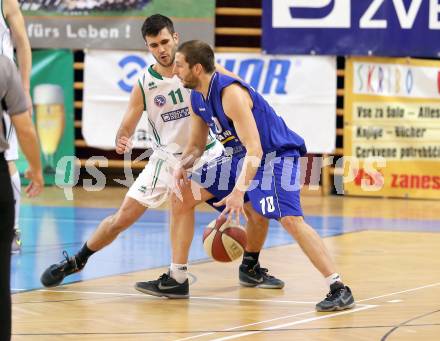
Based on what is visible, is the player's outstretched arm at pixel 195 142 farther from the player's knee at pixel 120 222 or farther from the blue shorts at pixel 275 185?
the player's knee at pixel 120 222

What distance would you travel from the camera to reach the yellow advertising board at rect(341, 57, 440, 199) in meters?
12.5

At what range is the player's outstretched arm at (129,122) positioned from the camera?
22.5 ft

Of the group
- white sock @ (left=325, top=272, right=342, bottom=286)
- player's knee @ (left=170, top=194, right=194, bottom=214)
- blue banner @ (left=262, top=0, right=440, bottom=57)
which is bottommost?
white sock @ (left=325, top=272, right=342, bottom=286)

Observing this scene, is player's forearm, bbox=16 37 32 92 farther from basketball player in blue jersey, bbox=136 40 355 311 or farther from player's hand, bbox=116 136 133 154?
basketball player in blue jersey, bbox=136 40 355 311

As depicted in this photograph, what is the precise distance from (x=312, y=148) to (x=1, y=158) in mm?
8648

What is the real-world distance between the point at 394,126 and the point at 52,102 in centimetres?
424

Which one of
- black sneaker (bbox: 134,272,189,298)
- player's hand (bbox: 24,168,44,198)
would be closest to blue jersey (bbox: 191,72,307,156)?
black sneaker (bbox: 134,272,189,298)

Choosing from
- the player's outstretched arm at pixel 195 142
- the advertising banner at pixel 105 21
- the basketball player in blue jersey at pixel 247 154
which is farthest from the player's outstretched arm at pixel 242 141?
the advertising banner at pixel 105 21

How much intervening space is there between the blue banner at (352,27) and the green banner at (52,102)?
Answer: 2.62m

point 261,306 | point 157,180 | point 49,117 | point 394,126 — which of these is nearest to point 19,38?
point 157,180

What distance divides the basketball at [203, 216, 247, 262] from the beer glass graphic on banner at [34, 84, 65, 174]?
693 centimetres

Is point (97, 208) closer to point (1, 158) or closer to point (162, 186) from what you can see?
point (162, 186)

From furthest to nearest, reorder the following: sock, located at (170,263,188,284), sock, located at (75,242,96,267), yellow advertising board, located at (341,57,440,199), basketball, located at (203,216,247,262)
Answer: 1. yellow advertising board, located at (341,57,440,199)
2. sock, located at (75,242,96,267)
3. basketball, located at (203,216,247,262)
4. sock, located at (170,263,188,284)

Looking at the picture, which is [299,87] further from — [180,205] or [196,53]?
[196,53]
